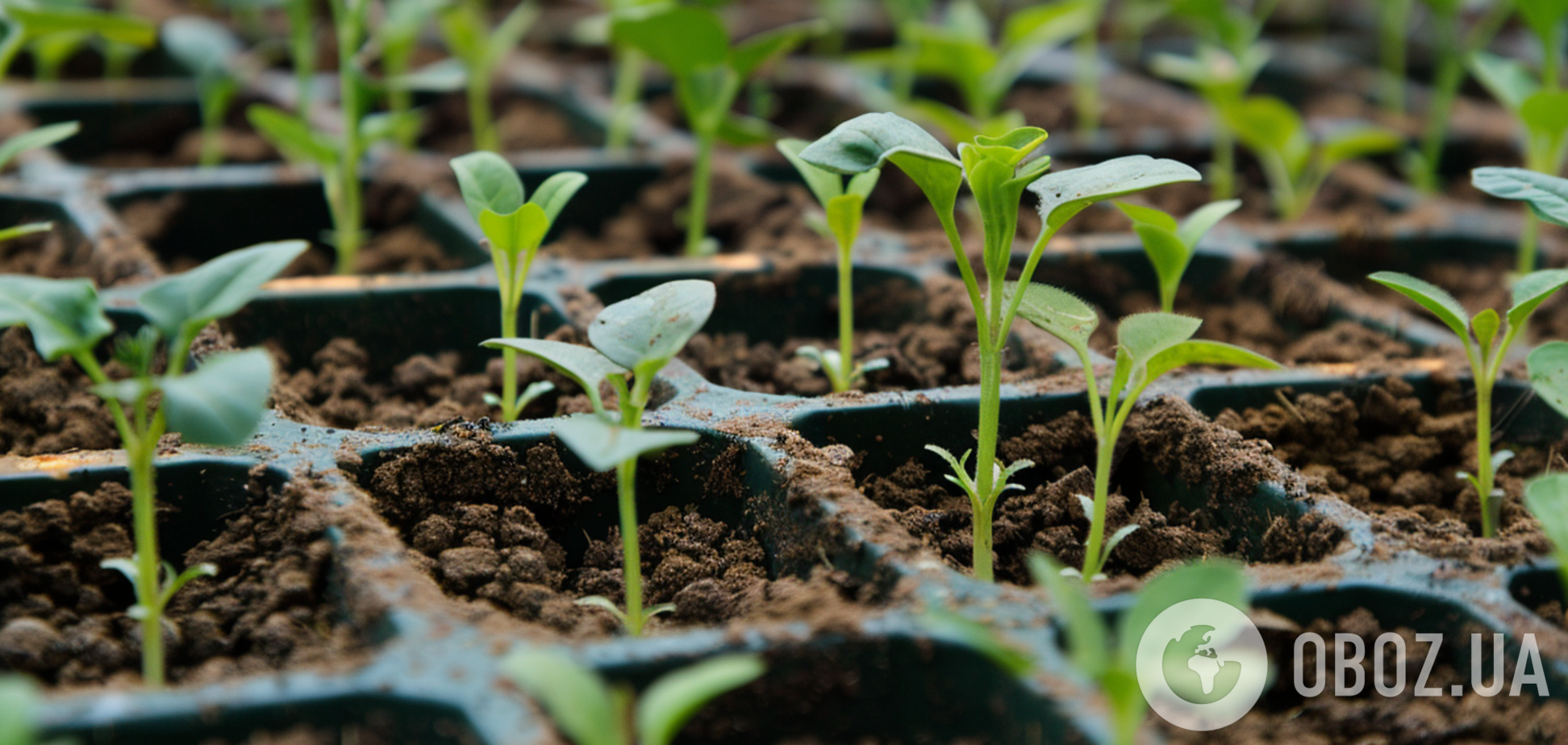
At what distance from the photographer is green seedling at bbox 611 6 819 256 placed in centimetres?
167

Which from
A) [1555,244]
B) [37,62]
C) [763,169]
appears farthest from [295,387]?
[37,62]

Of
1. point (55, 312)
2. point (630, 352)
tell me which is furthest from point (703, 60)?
point (55, 312)

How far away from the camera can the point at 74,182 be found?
6.22 feet

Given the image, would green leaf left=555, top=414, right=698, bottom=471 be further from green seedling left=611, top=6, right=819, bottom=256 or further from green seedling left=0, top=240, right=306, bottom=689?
green seedling left=611, top=6, right=819, bottom=256

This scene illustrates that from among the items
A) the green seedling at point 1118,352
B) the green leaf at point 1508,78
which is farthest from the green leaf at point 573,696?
the green leaf at point 1508,78

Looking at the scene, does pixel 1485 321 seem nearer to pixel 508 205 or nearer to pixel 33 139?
pixel 508 205

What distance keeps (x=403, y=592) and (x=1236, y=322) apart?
1.17 meters

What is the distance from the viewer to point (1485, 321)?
1.10m

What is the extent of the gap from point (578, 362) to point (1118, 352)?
0.39 m

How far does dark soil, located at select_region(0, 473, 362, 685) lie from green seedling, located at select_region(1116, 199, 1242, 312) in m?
0.74

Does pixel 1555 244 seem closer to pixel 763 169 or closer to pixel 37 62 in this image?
pixel 763 169

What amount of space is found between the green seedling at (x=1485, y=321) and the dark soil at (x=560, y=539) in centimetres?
51

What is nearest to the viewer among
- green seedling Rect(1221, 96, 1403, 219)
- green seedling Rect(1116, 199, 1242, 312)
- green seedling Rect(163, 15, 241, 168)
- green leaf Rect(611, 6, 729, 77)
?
green seedling Rect(1116, 199, 1242, 312)

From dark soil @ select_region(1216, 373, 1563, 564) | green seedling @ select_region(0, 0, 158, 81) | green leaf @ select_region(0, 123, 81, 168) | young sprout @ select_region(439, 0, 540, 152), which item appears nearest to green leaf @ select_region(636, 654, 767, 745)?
dark soil @ select_region(1216, 373, 1563, 564)
